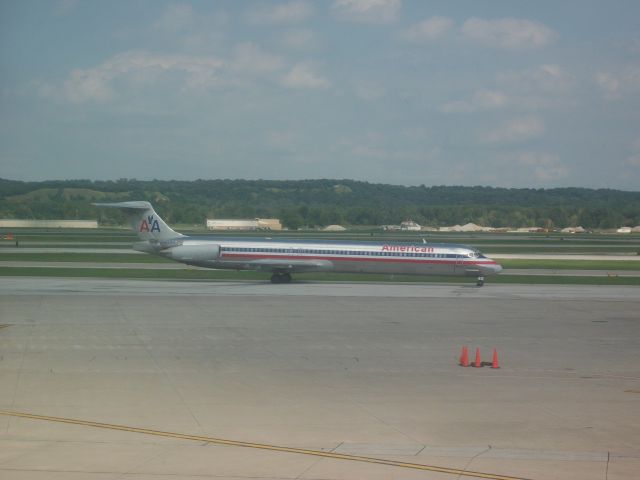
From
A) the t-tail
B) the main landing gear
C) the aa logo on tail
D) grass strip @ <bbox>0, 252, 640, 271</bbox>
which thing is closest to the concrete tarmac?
the main landing gear

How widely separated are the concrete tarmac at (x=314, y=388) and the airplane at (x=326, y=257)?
1311 cm

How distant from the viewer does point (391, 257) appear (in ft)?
170

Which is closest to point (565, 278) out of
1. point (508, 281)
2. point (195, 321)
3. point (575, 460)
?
point (508, 281)

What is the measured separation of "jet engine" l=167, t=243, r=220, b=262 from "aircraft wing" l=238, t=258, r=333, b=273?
2.38 meters

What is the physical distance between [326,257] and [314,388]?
106 feet

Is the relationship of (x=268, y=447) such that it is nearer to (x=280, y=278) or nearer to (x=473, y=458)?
(x=473, y=458)

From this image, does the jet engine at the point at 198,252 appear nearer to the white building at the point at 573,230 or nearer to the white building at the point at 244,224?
the white building at the point at 244,224

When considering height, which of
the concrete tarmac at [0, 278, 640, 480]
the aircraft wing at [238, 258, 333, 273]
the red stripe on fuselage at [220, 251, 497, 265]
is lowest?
the concrete tarmac at [0, 278, 640, 480]

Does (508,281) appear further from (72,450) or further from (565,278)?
(72,450)

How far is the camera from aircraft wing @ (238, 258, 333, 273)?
51.2m

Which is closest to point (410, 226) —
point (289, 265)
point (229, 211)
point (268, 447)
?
point (229, 211)

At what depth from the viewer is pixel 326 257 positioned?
51.7m

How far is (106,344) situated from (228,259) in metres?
26.6

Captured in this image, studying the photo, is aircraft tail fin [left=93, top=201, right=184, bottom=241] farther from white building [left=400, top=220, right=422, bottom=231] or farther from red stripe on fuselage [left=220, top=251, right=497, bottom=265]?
white building [left=400, top=220, right=422, bottom=231]
